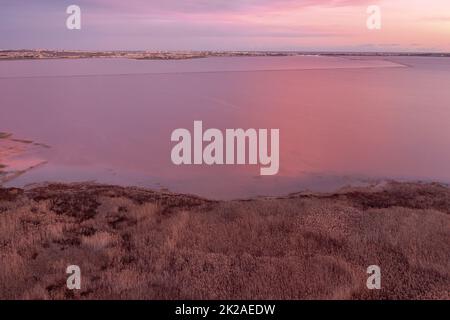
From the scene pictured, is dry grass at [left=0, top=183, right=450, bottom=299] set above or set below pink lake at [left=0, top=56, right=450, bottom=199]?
below

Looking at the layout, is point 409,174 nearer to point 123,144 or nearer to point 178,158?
point 178,158

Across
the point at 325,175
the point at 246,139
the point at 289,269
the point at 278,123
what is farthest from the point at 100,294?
the point at 278,123

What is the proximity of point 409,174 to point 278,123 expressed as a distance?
1105cm

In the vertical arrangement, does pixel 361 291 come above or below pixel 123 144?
below

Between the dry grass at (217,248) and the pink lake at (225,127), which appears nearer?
the dry grass at (217,248)

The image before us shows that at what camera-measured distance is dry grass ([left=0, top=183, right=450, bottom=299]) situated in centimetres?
698

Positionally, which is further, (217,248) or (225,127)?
(225,127)

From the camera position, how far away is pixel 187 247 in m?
8.69

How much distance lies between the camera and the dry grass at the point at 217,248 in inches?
275

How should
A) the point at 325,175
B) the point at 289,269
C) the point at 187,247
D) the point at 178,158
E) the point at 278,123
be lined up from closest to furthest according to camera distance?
1. the point at 289,269
2. the point at 187,247
3. the point at 325,175
4. the point at 178,158
5. the point at 278,123

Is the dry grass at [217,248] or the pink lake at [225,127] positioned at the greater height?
the pink lake at [225,127]

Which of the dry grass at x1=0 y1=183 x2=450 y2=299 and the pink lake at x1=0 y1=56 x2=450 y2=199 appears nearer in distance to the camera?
the dry grass at x1=0 y1=183 x2=450 y2=299

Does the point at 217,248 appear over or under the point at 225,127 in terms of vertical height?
under

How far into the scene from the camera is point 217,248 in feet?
28.4
